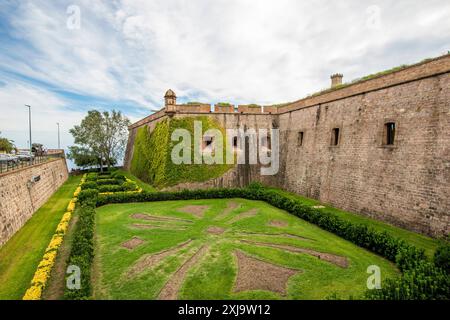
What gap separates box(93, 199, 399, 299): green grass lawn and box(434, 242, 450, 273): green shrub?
4.51ft

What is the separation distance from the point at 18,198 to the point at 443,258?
60.5ft

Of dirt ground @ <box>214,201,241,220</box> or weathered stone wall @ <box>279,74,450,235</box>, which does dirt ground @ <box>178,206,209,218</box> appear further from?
weathered stone wall @ <box>279,74,450,235</box>

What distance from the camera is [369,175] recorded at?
568 inches

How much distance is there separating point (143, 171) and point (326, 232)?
21430mm

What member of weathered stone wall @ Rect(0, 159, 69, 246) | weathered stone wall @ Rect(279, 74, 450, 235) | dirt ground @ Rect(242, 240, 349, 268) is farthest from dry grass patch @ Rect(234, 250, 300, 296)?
weathered stone wall @ Rect(0, 159, 69, 246)

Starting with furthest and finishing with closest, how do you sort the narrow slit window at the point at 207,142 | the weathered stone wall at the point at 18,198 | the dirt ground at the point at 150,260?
the narrow slit window at the point at 207,142 < the weathered stone wall at the point at 18,198 < the dirt ground at the point at 150,260

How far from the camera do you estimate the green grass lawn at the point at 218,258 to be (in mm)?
7438

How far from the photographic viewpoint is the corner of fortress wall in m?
11.2

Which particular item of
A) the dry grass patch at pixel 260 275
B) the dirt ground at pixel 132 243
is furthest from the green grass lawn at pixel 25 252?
the dry grass patch at pixel 260 275

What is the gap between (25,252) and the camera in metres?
10.4

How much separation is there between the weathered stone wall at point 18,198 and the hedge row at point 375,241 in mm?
3844

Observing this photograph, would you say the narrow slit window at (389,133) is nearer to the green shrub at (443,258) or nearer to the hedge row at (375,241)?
the hedge row at (375,241)
